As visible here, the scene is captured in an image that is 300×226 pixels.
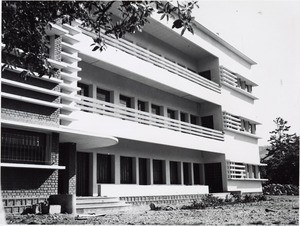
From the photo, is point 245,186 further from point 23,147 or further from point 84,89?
point 23,147

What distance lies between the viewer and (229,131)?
29.6m

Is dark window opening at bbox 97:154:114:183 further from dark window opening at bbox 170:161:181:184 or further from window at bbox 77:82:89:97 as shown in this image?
dark window opening at bbox 170:161:181:184

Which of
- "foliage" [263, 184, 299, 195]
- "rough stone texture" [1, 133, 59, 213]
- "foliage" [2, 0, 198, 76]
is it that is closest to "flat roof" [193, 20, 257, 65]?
"foliage" [263, 184, 299, 195]

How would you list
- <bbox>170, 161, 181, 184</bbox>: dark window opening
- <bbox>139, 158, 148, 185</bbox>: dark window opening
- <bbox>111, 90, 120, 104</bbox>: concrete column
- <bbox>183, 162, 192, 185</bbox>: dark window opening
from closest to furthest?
1. <bbox>111, 90, 120, 104</bbox>: concrete column
2. <bbox>139, 158, 148, 185</bbox>: dark window opening
3. <bbox>170, 161, 181, 184</bbox>: dark window opening
4. <bbox>183, 162, 192, 185</bbox>: dark window opening

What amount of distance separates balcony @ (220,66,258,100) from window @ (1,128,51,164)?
1900 cm

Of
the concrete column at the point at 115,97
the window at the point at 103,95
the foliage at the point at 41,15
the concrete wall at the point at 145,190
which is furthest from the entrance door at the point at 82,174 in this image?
the foliage at the point at 41,15

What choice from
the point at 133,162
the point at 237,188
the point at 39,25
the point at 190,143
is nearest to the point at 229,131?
the point at 237,188

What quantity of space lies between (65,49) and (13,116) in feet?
14.1

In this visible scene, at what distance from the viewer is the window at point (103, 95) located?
20.2 m

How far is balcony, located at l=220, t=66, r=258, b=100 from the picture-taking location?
97.4ft

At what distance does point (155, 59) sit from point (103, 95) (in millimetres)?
4032

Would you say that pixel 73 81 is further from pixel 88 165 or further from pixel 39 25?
pixel 39 25

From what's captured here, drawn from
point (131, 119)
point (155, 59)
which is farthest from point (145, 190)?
point (155, 59)

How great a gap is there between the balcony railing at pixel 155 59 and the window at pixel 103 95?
2.46 m
